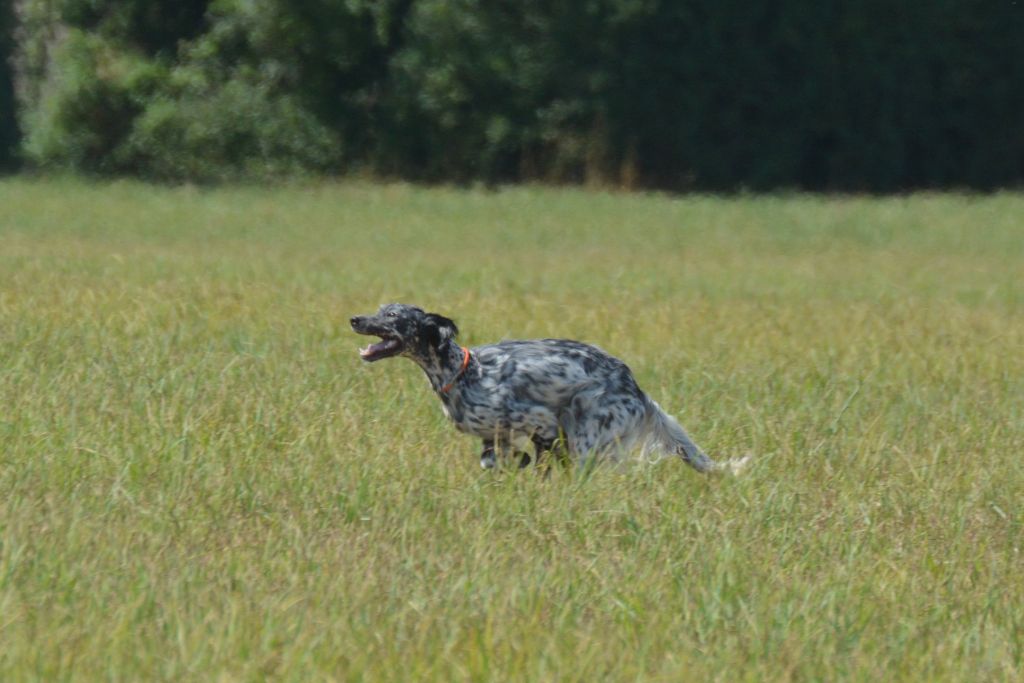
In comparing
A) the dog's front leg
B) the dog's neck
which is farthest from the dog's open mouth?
the dog's front leg

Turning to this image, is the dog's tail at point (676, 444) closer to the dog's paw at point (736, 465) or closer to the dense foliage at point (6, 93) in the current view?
the dog's paw at point (736, 465)

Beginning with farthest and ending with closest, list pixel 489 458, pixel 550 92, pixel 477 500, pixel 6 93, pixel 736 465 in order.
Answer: pixel 6 93 → pixel 550 92 → pixel 736 465 → pixel 489 458 → pixel 477 500

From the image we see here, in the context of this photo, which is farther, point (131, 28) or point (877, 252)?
point (131, 28)

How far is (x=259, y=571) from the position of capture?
4.91 meters

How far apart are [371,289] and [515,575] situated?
841 cm

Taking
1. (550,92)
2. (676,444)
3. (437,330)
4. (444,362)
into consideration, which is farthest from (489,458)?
(550,92)

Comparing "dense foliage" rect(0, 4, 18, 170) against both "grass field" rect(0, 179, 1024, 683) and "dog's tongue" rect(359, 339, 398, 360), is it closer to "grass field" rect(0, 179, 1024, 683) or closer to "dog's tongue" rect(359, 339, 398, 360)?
"grass field" rect(0, 179, 1024, 683)

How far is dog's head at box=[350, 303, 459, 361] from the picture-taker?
668 centimetres

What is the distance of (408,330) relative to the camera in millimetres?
6691

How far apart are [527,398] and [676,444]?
631mm

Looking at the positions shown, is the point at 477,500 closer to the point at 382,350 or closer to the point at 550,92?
the point at 382,350

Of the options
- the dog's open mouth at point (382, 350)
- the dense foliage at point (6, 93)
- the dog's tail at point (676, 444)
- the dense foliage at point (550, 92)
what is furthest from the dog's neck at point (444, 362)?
the dense foliage at point (6, 93)

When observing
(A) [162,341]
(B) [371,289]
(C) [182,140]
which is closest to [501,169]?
(C) [182,140]

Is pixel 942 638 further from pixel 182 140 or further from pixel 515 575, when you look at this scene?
pixel 182 140
